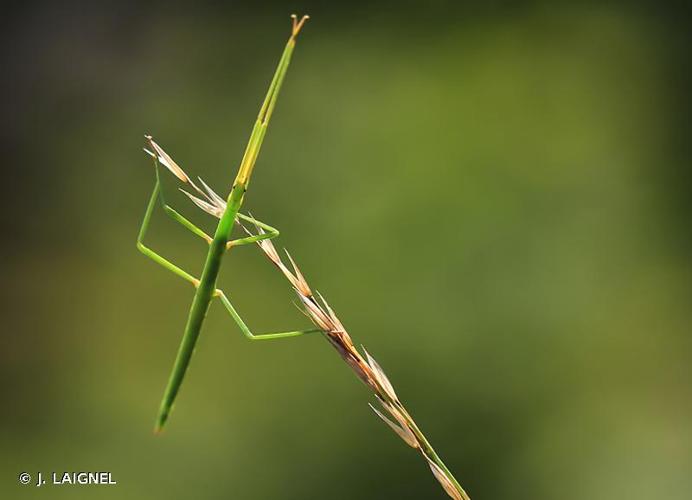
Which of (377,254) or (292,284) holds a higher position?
(292,284)

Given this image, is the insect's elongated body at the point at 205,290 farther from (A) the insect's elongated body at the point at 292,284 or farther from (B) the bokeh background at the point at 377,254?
(B) the bokeh background at the point at 377,254

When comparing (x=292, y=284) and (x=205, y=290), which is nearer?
(x=292, y=284)

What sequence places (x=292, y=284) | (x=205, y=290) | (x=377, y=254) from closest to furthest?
1. (x=292, y=284)
2. (x=205, y=290)
3. (x=377, y=254)

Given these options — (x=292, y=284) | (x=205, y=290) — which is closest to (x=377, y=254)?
(x=205, y=290)

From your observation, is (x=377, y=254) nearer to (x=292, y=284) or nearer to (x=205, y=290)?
(x=205, y=290)

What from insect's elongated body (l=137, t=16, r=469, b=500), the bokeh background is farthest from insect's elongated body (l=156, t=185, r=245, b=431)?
the bokeh background

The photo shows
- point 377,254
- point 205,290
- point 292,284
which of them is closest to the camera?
point 292,284

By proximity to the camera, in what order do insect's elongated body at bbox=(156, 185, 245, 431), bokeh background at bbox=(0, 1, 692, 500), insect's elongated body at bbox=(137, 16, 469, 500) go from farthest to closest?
bokeh background at bbox=(0, 1, 692, 500)
insect's elongated body at bbox=(156, 185, 245, 431)
insect's elongated body at bbox=(137, 16, 469, 500)

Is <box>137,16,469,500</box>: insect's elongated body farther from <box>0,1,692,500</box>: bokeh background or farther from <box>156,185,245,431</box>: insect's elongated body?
<box>0,1,692,500</box>: bokeh background

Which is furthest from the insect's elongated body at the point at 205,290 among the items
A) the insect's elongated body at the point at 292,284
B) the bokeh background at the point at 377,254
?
the bokeh background at the point at 377,254
